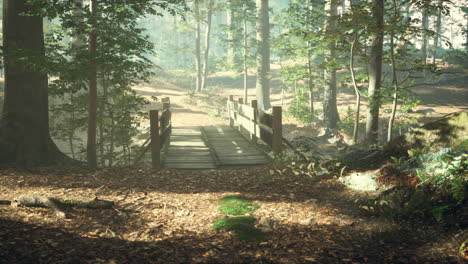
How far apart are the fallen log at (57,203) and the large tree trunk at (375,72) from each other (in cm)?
792

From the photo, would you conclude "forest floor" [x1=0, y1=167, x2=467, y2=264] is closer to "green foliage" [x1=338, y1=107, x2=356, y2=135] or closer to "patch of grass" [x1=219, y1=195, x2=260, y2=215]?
"patch of grass" [x1=219, y1=195, x2=260, y2=215]

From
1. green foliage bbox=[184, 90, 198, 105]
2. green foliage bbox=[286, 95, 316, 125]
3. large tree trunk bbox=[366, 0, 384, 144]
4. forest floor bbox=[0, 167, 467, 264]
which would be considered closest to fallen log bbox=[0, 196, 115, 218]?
forest floor bbox=[0, 167, 467, 264]

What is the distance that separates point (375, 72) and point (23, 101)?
10148 mm

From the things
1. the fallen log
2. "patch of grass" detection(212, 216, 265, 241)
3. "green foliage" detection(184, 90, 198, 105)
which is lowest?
"patch of grass" detection(212, 216, 265, 241)

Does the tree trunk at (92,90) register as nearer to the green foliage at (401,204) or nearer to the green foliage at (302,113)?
the green foliage at (401,204)

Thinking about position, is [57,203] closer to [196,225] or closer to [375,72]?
[196,225]

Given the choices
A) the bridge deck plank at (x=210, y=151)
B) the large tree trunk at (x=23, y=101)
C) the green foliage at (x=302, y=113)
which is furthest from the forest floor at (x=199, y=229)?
the green foliage at (x=302, y=113)

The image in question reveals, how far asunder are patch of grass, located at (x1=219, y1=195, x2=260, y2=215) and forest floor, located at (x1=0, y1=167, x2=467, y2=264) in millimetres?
165

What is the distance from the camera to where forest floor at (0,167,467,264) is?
4309 millimetres

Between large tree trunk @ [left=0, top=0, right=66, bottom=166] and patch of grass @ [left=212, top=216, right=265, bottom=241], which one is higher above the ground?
large tree trunk @ [left=0, top=0, right=66, bottom=166]

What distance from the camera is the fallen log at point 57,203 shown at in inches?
226

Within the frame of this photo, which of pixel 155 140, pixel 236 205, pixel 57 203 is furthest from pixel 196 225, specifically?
pixel 155 140

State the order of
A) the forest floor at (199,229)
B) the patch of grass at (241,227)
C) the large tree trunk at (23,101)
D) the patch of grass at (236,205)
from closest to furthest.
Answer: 1. the forest floor at (199,229)
2. the patch of grass at (241,227)
3. the patch of grass at (236,205)
4. the large tree trunk at (23,101)

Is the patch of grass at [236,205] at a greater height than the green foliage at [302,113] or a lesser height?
lesser
